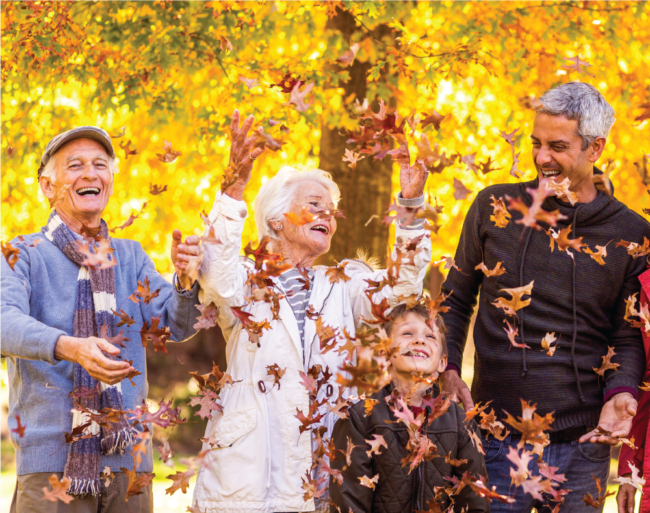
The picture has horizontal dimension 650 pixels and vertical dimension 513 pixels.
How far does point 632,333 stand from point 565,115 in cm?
100

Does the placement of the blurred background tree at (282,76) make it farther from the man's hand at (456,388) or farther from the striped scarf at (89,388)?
the man's hand at (456,388)

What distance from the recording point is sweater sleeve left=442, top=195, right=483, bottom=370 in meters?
3.54

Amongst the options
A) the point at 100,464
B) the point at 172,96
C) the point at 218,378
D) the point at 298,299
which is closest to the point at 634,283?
the point at 298,299

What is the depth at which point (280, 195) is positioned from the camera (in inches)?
138

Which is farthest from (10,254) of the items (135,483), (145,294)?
(135,483)

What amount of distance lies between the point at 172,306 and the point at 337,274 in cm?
73

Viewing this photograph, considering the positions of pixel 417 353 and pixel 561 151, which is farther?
pixel 561 151

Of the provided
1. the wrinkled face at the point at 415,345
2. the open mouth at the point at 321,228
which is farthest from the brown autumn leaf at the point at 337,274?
the wrinkled face at the point at 415,345

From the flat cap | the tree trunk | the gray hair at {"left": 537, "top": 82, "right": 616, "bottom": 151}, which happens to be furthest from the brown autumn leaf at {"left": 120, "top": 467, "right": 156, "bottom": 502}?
the tree trunk

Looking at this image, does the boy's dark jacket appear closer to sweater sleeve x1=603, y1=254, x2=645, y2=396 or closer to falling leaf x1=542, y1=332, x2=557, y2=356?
falling leaf x1=542, y1=332, x2=557, y2=356

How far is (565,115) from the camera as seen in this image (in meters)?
3.31

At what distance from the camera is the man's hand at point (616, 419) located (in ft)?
10.1

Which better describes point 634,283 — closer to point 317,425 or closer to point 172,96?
point 317,425

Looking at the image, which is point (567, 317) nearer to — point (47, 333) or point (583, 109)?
point (583, 109)
